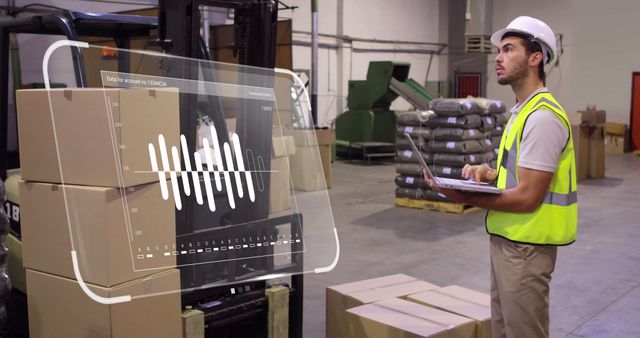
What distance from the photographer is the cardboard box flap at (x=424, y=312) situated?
135 inches

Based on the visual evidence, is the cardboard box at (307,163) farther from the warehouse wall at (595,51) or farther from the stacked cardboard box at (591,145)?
the warehouse wall at (595,51)

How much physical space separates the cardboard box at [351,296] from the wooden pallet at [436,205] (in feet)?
15.2

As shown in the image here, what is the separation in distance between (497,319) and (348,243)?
419 centimetres

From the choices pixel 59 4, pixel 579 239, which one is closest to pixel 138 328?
pixel 579 239

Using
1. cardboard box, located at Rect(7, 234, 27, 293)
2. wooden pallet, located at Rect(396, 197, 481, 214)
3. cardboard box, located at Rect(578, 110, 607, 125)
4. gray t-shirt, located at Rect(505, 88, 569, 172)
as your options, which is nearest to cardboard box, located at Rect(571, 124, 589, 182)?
cardboard box, located at Rect(578, 110, 607, 125)

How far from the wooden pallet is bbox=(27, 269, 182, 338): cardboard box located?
625 cm

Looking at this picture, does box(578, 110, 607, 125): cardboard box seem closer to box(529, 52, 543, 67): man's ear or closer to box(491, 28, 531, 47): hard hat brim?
box(491, 28, 531, 47): hard hat brim

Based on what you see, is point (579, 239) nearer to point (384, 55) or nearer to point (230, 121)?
point (230, 121)

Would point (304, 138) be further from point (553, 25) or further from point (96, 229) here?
point (553, 25)

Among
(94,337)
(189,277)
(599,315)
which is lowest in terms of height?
(599,315)

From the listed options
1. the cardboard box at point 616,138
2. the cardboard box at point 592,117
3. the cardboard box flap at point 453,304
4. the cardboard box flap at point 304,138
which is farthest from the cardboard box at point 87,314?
the cardboard box at point 616,138

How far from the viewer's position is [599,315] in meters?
4.68

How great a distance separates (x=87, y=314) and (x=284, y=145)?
3.72 feet

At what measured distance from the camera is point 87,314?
2.74 m
